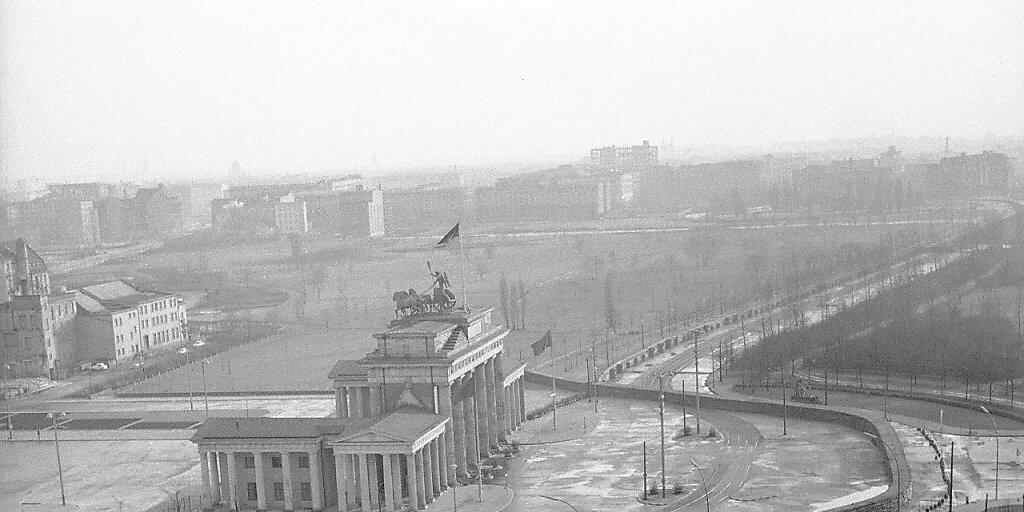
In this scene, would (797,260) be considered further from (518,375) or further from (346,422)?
(346,422)

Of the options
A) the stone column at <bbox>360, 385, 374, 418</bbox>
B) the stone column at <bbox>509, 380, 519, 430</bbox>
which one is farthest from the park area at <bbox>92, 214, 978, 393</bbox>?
the stone column at <bbox>360, 385, 374, 418</bbox>

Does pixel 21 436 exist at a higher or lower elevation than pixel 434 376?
lower

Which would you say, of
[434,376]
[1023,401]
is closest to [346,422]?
[434,376]

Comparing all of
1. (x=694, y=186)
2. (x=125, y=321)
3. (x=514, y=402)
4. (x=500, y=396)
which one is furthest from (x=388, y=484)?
(x=694, y=186)

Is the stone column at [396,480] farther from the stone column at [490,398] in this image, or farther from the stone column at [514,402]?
the stone column at [514,402]

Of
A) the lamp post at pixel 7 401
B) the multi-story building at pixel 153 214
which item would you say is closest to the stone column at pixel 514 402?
the lamp post at pixel 7 401

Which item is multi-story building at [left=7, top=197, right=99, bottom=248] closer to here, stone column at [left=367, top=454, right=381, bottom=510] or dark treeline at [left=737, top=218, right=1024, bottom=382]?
dark treeline at [left=737, top=218, right=1024, bottom=382]
